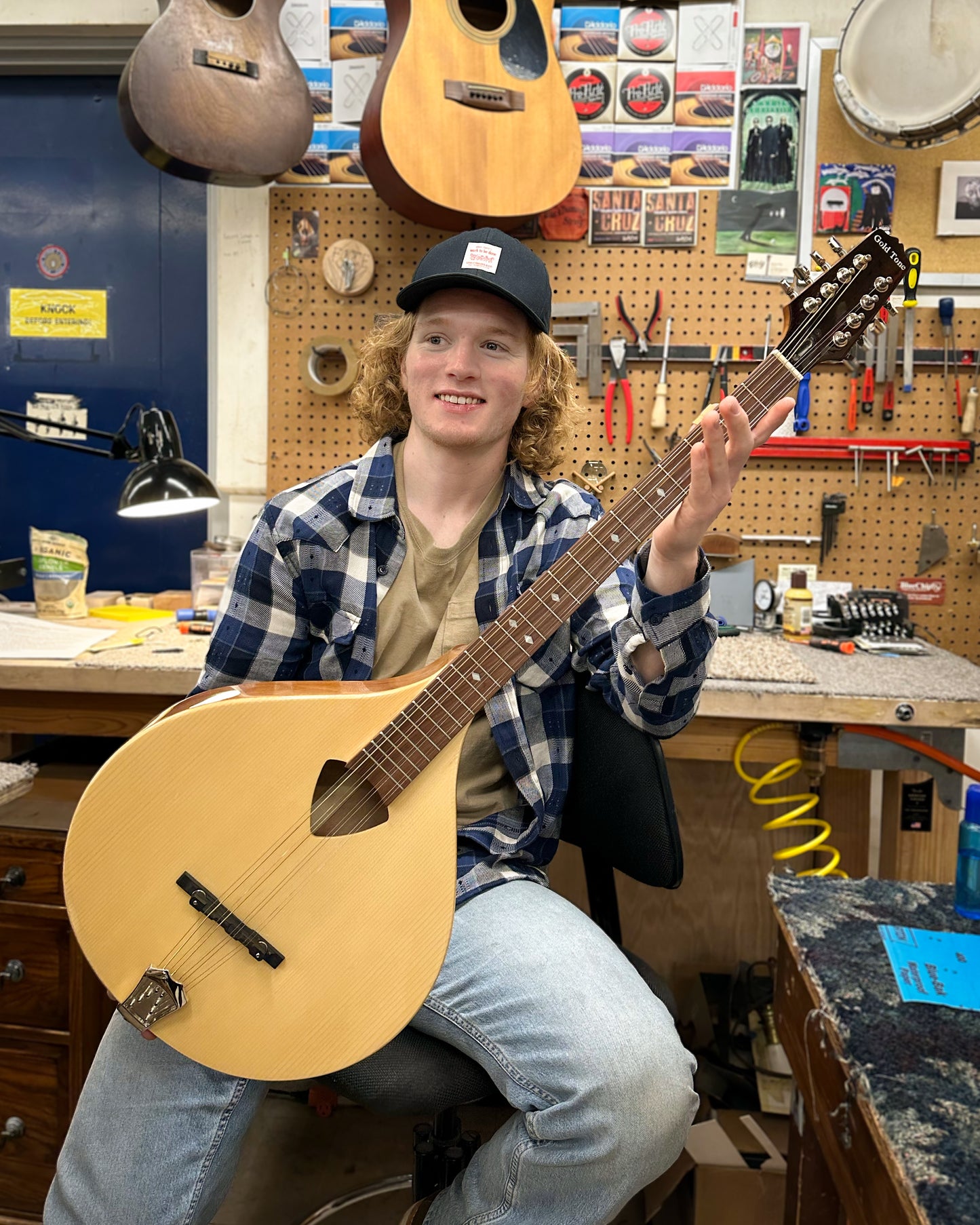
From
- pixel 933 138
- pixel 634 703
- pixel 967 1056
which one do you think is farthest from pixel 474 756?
pixel 933 138

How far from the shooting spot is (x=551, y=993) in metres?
1.04

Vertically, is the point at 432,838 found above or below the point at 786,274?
below

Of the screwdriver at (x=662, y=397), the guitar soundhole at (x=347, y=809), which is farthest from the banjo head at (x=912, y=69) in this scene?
the guitar soundhole at (x=347, y=809)

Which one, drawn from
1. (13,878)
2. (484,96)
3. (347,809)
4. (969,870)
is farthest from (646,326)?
(13,878)

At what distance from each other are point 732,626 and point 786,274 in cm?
82

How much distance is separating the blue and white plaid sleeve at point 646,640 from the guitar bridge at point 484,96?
3.83 ft

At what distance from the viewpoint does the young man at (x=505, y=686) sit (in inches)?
40.1

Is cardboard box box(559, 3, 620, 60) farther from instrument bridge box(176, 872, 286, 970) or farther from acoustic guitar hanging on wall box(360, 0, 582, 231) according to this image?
instrument bridge box(176, 872, 286, 970)

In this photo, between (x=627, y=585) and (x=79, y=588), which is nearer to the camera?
(x=627, y=585)

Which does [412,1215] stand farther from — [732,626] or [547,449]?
[732,626]

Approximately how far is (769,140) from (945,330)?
0.59 metres

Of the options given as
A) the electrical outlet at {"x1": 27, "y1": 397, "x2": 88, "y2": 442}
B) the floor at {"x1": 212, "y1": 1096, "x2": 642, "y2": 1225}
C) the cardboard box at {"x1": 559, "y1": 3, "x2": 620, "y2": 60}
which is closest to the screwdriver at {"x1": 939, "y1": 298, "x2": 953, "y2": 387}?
the cardboard box at {"x1": 559, "y1": 3, "x2": 620, "y2": 60}

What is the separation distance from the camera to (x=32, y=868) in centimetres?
160

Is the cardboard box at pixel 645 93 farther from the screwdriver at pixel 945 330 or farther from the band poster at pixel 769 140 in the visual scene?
the screwdriver at pixel 945 330
